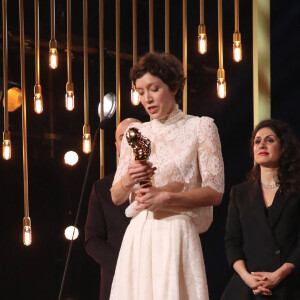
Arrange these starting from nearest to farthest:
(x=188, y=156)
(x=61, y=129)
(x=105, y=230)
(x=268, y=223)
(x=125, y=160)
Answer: (x=188, y=156) → (x=125, y=160) → (x=268, y=223) → (x=105, y=230) → (x=61, y=129)

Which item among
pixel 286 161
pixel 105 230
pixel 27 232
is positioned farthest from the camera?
pixel 27 232

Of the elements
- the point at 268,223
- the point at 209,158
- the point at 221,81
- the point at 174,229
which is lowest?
the point at 174,229

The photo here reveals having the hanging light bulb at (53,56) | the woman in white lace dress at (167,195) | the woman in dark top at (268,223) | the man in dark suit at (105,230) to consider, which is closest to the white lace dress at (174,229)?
the woman in white lace dress at (167,195)

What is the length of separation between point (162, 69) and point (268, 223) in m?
0.89

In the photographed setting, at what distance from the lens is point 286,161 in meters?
3.21

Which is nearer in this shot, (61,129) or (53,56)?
(53,56)

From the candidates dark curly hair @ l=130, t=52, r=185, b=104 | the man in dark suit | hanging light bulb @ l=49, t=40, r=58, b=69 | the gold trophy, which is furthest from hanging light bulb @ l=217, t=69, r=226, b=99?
the gold trophy

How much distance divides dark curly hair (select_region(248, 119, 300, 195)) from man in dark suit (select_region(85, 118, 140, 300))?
62 cm

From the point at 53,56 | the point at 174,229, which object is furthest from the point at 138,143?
the point at 53,56

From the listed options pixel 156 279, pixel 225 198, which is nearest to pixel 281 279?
pixel 156 279

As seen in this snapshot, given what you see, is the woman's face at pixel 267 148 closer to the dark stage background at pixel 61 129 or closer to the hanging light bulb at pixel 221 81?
the hanging light bulb at pixel 221 81

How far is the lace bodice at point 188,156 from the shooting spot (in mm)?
2499

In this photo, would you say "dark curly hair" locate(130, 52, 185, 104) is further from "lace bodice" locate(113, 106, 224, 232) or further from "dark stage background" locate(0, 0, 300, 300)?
"dark stage background" locate(0, 0, 300, 300)

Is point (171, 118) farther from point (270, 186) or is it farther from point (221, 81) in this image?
point (221, 81)
